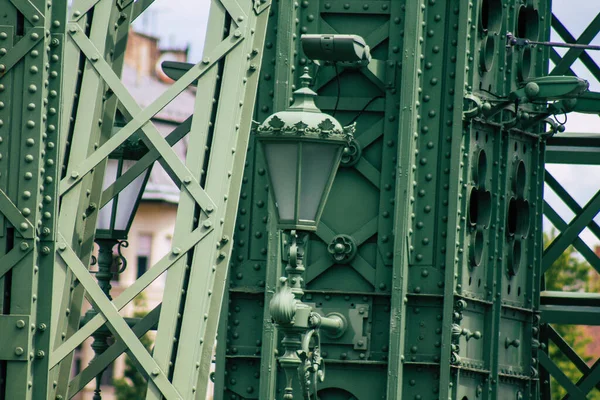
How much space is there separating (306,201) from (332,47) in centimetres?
320

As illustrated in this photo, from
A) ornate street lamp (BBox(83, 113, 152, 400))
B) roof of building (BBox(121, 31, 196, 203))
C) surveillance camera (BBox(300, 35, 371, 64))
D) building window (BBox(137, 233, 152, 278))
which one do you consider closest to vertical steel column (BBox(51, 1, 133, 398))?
ornate street lamp (BBox(83, 113, 152, 400))

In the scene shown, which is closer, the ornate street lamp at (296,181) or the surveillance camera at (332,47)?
the ornate street lamp at (296,181)

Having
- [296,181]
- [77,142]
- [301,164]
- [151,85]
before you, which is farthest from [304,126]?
[151,85]

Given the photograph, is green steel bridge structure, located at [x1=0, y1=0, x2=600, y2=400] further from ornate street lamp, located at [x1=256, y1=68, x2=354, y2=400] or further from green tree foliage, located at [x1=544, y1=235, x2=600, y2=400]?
green tree foliage, located at [x1=544, y1=235, x2=600, y2=400]

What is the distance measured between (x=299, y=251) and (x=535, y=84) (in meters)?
5.26

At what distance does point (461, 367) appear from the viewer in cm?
1503

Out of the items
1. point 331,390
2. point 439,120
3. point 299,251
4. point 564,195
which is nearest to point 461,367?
point 331,390

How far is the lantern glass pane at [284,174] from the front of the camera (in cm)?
1062

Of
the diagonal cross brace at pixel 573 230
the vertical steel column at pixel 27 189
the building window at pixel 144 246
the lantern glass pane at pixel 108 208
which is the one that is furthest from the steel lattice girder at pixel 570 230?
the building window at pixel 144 246

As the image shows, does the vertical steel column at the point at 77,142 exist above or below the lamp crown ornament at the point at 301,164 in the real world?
below

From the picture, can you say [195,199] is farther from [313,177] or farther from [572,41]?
[572,41]

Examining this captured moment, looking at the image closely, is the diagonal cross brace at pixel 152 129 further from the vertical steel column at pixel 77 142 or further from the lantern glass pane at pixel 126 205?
the lantern glass pane at pixel 126 205

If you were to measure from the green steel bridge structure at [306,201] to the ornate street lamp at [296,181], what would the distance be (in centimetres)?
3

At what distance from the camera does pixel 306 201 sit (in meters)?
10.7
